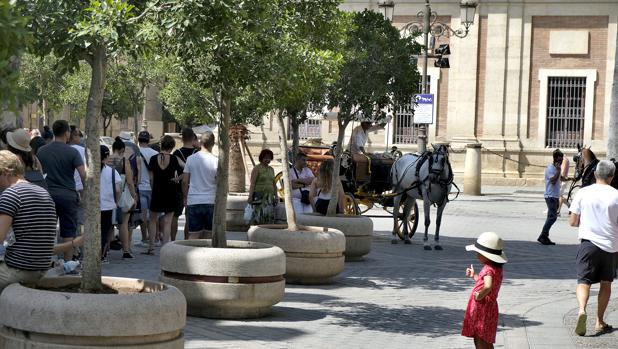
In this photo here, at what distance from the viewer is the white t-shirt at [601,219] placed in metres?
11.0

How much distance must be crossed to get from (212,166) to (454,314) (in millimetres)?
4143

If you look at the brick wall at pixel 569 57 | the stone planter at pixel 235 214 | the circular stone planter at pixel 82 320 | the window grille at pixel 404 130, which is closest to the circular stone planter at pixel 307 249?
the circular stone planter at pixel 82 320

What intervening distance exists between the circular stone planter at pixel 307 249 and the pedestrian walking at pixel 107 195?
2.08m

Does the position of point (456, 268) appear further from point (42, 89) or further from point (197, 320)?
point (42, 89)

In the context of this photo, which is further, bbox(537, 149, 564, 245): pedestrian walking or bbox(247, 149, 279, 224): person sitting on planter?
bbox(537, 149, 564, 245): pedestrian walking

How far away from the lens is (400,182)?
2027 cm

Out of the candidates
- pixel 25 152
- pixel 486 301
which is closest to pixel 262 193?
pixel 25 152

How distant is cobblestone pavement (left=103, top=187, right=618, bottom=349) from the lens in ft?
33.5

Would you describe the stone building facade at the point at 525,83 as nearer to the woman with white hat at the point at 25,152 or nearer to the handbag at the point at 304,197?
the handbag at the point at 304,197

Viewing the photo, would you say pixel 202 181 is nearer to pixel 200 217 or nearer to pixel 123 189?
pixel 200 217

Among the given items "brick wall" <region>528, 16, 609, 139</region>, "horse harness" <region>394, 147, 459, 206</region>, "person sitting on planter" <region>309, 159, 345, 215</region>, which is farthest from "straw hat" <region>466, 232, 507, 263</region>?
"brick wall" <region>528, 16, 609, 139</region>

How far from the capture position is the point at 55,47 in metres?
8.34

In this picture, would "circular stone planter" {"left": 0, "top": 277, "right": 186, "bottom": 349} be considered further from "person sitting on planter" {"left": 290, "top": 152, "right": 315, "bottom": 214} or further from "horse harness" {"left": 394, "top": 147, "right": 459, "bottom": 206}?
"horse harness" {"left": 394, "top": 147, "right": 459, "bottom": 206}

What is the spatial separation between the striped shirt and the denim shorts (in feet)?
21.6
